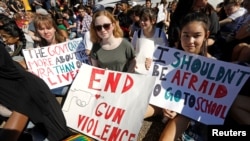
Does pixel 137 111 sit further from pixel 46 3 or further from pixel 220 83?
pixel 46 3

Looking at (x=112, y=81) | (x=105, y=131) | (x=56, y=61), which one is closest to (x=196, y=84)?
(x=112, y=81)

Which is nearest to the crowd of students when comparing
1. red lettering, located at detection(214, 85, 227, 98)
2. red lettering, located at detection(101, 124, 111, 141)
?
red lettering, located at detection(214, 85, 227, 98)

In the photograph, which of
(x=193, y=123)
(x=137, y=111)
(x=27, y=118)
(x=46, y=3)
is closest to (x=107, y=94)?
(x=137, y=111)

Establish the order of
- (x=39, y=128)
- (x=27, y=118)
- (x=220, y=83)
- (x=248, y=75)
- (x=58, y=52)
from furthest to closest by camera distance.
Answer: (x=58, y=52) < (x=220, y=83) < (x=248, y=75) < (x=39, y=128) < (x=27, y=118)

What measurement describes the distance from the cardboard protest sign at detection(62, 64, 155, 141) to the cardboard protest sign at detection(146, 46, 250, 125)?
0.23m

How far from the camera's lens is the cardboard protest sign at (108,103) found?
2.51m

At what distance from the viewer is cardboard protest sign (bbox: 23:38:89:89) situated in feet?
12.3

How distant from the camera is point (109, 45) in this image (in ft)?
10.4

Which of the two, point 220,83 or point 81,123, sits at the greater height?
point 220,83

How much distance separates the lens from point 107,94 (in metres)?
2.74

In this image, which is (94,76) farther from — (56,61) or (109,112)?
(56,61)

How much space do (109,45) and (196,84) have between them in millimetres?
1134

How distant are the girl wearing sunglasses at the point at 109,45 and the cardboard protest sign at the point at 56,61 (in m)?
0.70

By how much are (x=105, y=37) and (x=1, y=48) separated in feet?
5.26
